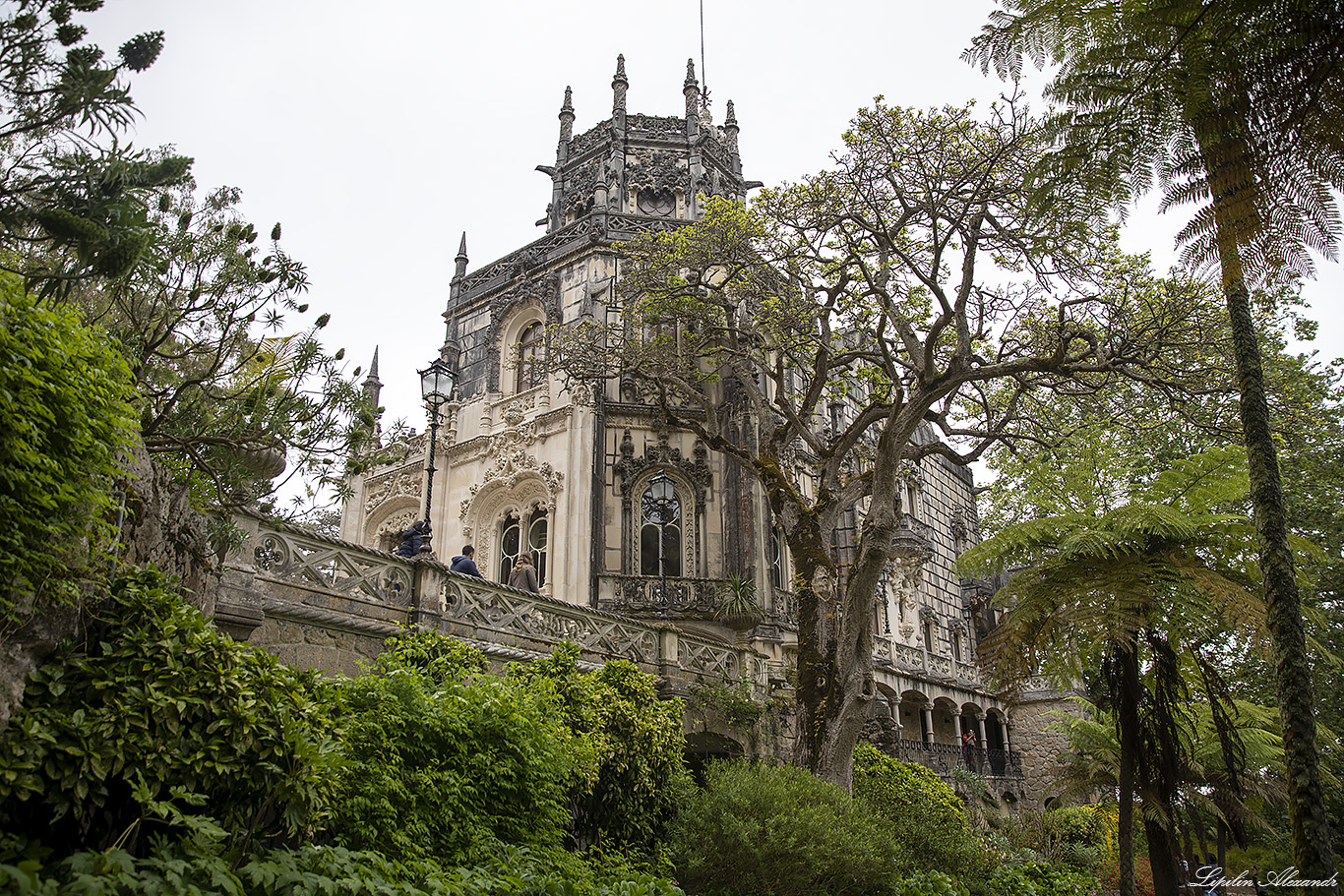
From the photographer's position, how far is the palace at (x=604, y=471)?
773 inches

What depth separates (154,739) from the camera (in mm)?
4852

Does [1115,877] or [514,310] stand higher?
[514,310]

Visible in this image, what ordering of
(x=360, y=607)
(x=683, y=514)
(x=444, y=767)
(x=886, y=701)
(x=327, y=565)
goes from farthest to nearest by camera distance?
(x=886, y=701), (x=683, y=514), (x=360, y=607), (x=327, y=565), (x=444, y=767)

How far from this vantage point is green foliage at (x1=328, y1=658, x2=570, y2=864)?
6750mm

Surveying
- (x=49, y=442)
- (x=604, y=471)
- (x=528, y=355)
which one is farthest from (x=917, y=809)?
(x=528, y=355)

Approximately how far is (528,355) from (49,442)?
61.7ft

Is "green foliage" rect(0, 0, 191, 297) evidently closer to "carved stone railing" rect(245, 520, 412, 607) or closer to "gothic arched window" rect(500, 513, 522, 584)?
"carved stone railing" rect(245, 520, 412, 607)

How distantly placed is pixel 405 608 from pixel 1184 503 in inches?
400

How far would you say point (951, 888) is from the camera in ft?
35.3

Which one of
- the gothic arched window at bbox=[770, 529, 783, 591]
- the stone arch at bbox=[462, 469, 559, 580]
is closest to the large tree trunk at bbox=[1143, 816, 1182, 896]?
the gothic arched window at bbox=[770, 529, 783, 591]

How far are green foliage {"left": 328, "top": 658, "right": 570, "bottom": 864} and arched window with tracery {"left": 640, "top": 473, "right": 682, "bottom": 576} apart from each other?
11172 millimetres

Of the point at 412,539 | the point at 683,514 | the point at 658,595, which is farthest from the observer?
the point at 683,514

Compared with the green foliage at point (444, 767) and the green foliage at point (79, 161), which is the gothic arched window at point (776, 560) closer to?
the green foliage at point (444, 767)

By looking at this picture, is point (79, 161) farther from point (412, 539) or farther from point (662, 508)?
point (662, 508)
